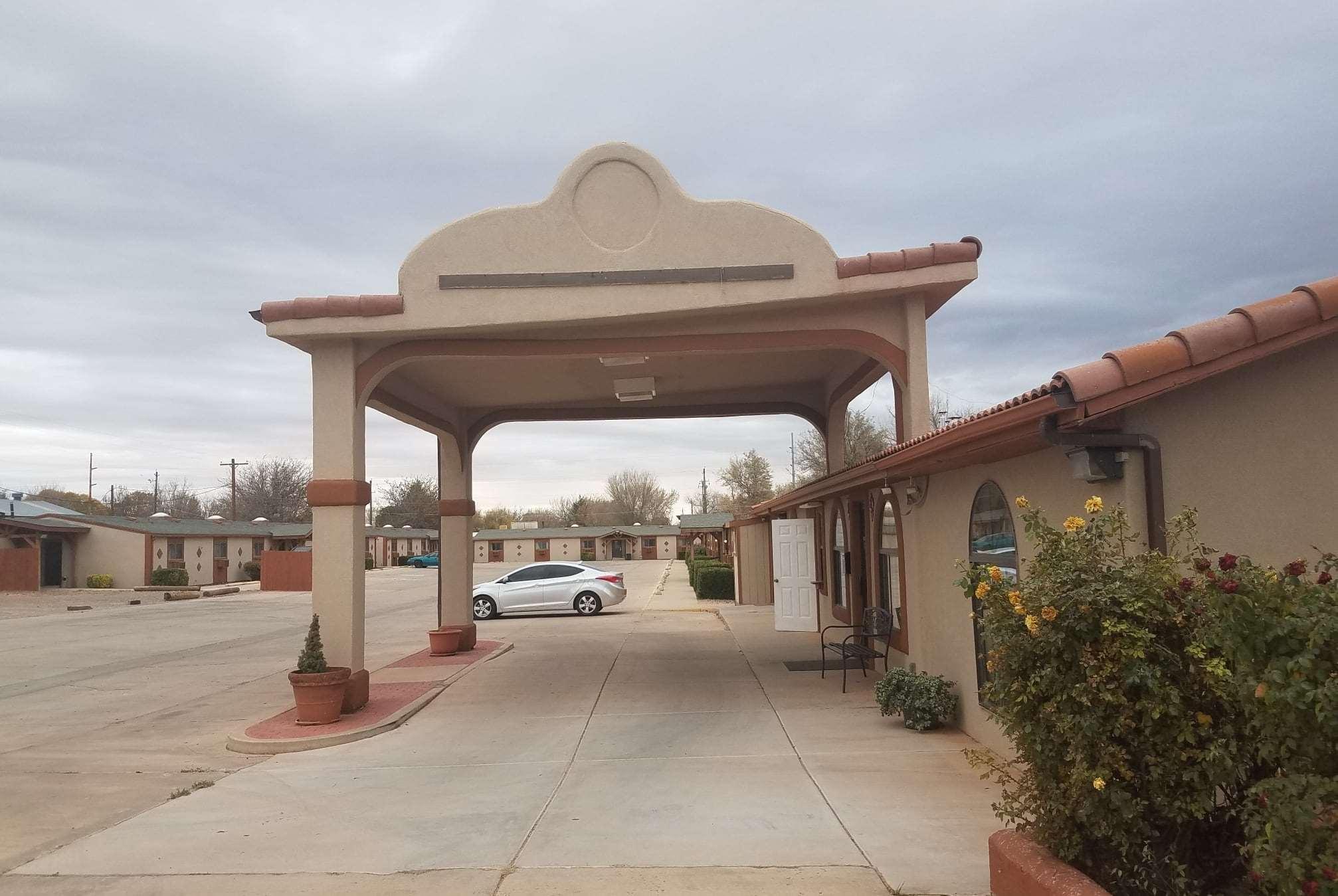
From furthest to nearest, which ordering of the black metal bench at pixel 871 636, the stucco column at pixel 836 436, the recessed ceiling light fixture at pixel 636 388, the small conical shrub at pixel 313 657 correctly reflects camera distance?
the stucco column at pixel 836 436 < the recessed ceiling light fixture at pixel 636 388 < the black metal bench at pixel 871 636 < the small conical shrub at pixel 313 657

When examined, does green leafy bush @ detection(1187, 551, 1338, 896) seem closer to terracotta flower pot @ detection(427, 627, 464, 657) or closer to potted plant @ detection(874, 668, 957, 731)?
potted plant @ detection(874, 668, 957, 731)

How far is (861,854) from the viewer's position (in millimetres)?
6016

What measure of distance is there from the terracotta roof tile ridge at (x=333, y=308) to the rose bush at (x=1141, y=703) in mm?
8428

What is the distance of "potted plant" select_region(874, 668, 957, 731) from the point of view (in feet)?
31.4

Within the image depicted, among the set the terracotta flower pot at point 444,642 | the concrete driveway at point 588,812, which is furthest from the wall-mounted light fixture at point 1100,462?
the terracotta flower pot at point 444,642

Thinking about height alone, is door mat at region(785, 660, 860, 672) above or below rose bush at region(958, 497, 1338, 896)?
below

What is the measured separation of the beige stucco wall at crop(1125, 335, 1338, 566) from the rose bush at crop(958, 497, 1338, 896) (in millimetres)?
1706

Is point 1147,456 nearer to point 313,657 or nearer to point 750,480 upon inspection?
point 313,657

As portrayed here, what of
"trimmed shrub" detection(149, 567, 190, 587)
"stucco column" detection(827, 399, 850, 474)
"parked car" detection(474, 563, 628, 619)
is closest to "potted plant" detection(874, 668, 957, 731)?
"stucco column" detection(827, 399, 850, 474)

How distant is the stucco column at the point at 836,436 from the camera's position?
Answer: 17.8 metres

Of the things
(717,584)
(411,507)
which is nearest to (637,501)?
(411,507)

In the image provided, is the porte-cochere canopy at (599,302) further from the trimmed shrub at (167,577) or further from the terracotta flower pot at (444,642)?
the trimmed shrub at (167,577)

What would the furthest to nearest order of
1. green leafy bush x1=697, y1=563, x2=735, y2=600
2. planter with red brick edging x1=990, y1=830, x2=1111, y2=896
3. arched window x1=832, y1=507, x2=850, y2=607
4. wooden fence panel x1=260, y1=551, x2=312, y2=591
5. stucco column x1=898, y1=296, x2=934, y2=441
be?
wooden fence panel x1=260, y1=551, x2=312, y2=591, green leafy bush x1=697, y1=563, x2=735, y2=600, arched window x1=832, y1=507, x2=850, y2=607, stucco column x1=898, y1=296, x2=934, y2=441, planter with red brick edging x1=990, y1=830, x2=1111, y2=896

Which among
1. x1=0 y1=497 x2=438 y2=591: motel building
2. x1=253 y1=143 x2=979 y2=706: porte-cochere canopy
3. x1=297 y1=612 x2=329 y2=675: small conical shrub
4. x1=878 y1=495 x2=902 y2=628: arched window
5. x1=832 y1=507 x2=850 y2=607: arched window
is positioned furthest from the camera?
x1=0 y1=497 x2=438 y2=591: motel building
